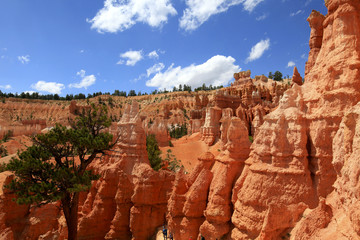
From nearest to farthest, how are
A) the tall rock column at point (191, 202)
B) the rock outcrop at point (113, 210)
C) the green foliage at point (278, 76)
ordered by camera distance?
the tall rock column at point (191, 202)
the rock outcrop at point (113, 210)
the green foliage at point (278, 76)

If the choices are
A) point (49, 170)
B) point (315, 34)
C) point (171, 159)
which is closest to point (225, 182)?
point (49, 170)

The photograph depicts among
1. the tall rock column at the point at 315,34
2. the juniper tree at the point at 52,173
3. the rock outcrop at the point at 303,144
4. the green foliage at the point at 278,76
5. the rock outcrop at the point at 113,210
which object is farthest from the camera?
the green foliage at the point at 278,76

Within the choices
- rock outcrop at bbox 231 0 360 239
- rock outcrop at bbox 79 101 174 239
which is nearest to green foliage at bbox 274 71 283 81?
rock outcrop at bbox 79 101 174 239

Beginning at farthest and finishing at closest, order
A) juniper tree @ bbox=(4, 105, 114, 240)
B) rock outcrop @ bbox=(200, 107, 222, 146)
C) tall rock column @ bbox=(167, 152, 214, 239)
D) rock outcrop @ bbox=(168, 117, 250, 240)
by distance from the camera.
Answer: rock outcrop @ bbox=(200, 107, 222, 146), juniper tree @ bbox=(4, 105, 114, 240), tall rock column @ bbox=(167, 152, 214, 239), rock outcrop @ bbox=(168, 117, 250, 240)

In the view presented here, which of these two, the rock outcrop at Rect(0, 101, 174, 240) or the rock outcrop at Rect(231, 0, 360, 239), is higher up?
the rock outcrop at Rect(231, 0, 360, 239)

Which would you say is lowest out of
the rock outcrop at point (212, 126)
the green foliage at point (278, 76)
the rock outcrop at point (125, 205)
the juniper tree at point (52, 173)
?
the rock outcrop at point (125, 205)

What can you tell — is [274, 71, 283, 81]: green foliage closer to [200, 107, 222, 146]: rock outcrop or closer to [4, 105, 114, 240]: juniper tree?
[200, 107, 222, 146]: rock outcrop

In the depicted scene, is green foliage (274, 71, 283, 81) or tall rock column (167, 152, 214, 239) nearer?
tall rock column (167, 152, 214, 239)

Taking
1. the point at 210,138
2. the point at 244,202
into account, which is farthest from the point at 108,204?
the point at 210,138

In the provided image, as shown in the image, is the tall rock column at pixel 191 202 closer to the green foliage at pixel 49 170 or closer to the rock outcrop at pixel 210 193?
the rock outcrop at pixel 210 193

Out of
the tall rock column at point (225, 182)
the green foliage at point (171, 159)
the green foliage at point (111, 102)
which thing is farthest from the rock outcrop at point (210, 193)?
the green foliage at point (111, 102)

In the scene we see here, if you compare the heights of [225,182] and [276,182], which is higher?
[276,182]

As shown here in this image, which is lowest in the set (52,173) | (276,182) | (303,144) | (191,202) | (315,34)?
(191,202)

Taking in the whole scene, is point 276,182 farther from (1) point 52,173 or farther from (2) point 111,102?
(2) point 111,102
